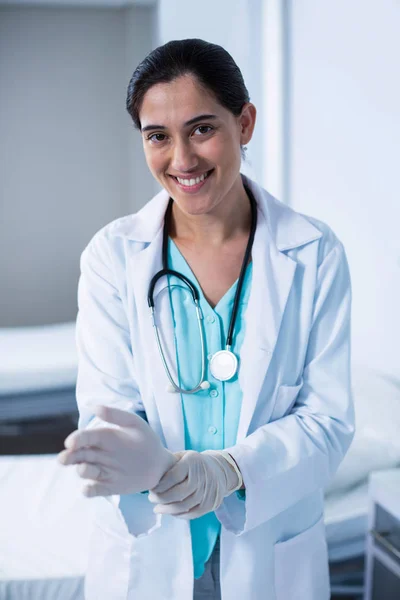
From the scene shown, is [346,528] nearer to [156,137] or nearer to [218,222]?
[218,222]

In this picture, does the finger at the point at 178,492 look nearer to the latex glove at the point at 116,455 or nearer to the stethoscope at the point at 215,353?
the latex glove at the point at 116,455

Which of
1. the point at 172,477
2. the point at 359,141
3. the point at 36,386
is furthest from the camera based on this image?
the point at 36,386

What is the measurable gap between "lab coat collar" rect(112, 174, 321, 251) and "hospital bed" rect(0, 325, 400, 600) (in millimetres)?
772

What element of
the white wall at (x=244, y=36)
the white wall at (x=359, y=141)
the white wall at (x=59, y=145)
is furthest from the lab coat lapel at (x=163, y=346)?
the white wall at (x=59, y=145)

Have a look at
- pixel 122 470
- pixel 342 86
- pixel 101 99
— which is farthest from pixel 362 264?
pixel 101 99

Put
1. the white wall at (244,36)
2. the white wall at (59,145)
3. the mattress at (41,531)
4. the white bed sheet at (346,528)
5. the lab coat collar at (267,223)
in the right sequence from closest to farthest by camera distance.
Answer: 1. the lab coat collar at (267,223)
2. the mattress at (41,531)
3. the white bed sheet at (346,528)
4. the white wall at (244,36)
5. the white wall at (59,145)

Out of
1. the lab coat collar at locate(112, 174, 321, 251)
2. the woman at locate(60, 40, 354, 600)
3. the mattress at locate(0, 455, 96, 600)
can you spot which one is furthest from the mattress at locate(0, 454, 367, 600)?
the lab coat collar at locate(112, 174, 321, 251)

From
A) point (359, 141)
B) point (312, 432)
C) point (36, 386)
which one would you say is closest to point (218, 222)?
point (312, 432)

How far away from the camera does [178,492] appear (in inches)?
34.7

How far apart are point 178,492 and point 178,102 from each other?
1.96 feet

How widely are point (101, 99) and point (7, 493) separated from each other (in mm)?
2969

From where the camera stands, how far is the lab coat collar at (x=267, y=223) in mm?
1128

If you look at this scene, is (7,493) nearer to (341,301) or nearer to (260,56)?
(341,301)

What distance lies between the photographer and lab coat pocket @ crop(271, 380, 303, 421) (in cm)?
106
